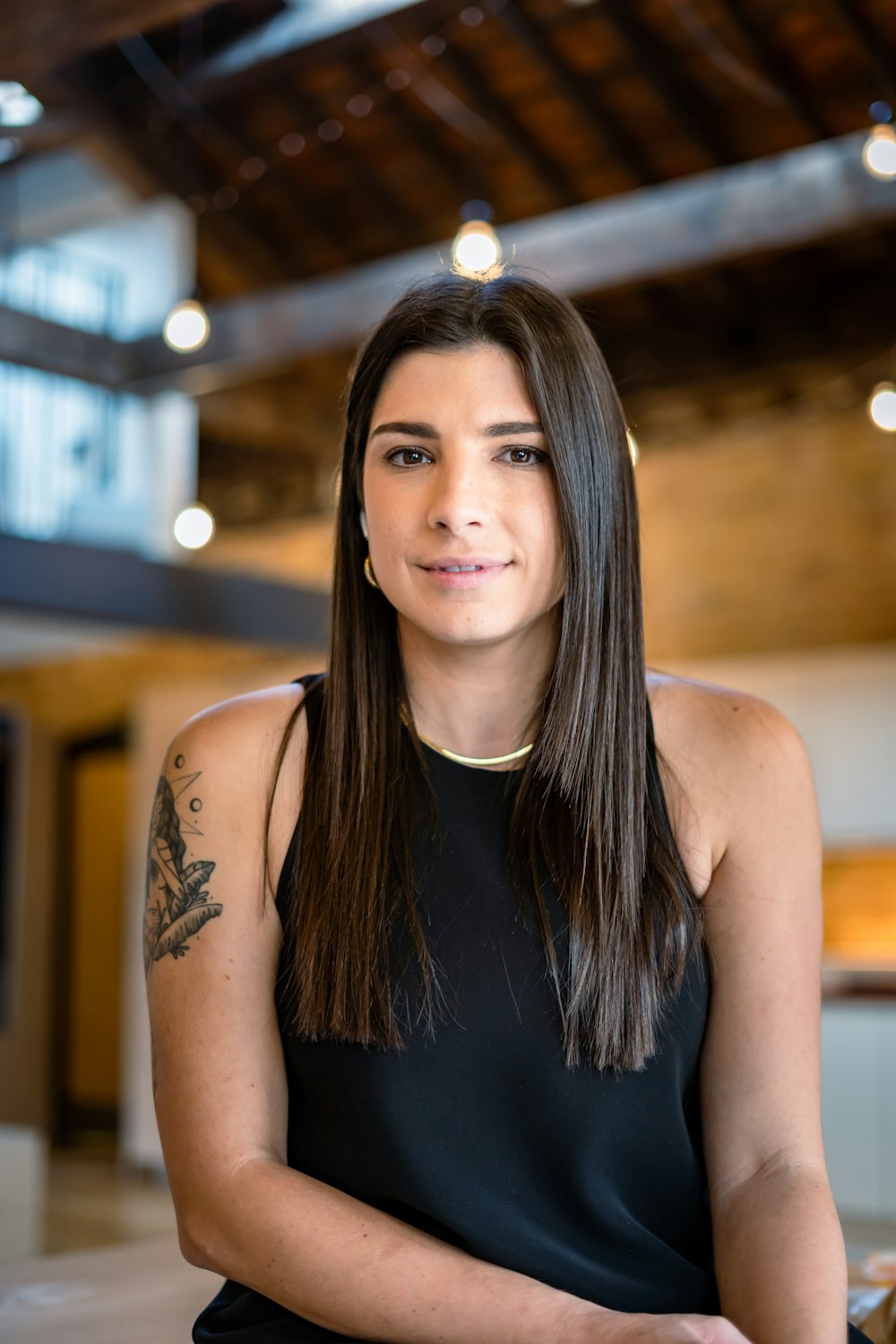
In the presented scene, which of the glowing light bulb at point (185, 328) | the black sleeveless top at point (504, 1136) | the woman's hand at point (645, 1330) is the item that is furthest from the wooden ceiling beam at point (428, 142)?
the woman's hand at point (645, 1330)

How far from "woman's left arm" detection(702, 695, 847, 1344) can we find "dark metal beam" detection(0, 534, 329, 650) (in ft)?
14.4

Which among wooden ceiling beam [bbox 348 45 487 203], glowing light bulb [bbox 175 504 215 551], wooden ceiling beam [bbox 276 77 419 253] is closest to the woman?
glowing light bulb [bbox 175 504 215 551]

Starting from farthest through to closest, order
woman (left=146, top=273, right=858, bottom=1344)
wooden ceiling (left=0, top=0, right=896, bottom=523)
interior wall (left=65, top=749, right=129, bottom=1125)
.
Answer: interior wall (left=65, top=749, right=129, bottom=1125) → wooden ceiling (left=0, top=0, right=896, bottom=523) → woman (left=146, top=273, right=858, bottom=1344)

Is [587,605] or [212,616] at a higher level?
[212,616]

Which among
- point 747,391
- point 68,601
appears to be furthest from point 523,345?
point 747,391

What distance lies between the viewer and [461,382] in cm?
132

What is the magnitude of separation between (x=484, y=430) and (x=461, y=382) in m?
0.05

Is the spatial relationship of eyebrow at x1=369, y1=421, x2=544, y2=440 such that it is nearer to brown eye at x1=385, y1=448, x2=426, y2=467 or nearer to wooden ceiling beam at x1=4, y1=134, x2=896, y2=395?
brown eye at x1=385, y1=448, x2=426, y2=467

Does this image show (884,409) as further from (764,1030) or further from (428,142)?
(764,1030)

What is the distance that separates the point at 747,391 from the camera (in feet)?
26.4

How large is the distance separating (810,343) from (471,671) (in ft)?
22.0

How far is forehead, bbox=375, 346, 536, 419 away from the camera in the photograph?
4.30 feet

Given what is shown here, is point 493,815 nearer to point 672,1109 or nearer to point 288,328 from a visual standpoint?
point 672,1109

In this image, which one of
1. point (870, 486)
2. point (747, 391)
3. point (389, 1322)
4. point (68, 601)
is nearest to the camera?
point (389, 1322)
